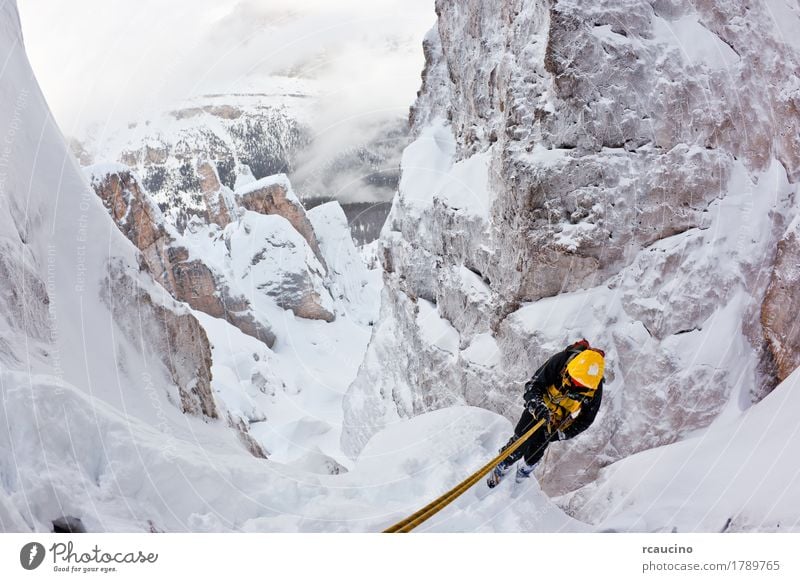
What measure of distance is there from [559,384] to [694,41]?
6.74 meters

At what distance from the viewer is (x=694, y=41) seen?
26.9 feet

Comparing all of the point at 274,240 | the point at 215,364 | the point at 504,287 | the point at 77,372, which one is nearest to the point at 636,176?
the point at 504,287

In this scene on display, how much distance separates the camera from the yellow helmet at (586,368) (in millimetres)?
4184

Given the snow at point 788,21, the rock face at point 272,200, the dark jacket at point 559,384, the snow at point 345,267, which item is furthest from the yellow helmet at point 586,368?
the rock face at point 272,200

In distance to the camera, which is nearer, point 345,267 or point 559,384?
point 559,384

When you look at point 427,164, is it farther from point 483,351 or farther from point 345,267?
point 345,267

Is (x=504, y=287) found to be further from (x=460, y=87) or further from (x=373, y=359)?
(x=373, y=359)

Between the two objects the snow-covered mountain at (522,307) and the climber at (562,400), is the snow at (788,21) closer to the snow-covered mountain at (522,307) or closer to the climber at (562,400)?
the snow-covered mountain at (522,307)

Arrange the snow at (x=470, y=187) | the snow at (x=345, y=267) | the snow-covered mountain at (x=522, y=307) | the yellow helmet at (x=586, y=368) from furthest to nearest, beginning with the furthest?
the snow at (x=345, y=267)
the snow at (x=470, y=187)
the yellow helmet at (x=586, y=368)
the snow-covered mountain at (x=522, y=307)

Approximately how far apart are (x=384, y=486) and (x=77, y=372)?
2881 mm

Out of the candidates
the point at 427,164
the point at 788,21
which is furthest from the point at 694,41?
the point at 427,164

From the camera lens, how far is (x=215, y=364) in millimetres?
35156

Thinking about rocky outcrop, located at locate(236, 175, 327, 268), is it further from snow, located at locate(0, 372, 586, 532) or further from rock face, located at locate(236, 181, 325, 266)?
snow, located at locate(0, 372, 586, 532)

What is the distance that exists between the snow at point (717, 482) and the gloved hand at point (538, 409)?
6.80 ft
